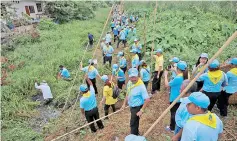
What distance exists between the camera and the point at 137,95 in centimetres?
453

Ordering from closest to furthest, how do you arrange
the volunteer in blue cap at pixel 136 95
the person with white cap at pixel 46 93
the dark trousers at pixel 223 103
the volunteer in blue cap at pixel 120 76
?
the volunteer in blue cap at pixel 136 95 < the dark trousers at pixel 223 103 < the volunteer in blue cap at pixel 120 76 < the person with white cap at pixel 46 93

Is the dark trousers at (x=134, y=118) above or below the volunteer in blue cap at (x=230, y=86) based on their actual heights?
below

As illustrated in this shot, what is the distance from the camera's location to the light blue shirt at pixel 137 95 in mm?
4465

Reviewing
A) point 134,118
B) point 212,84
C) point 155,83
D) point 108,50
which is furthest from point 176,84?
point 108,50

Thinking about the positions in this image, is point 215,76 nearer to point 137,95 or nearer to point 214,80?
point 214,80

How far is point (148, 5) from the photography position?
28875 mm

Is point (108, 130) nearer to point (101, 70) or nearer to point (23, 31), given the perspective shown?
point (101, 70)

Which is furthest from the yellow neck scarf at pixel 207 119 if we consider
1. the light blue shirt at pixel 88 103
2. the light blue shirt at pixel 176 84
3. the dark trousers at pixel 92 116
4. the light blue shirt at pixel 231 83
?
the dark trousers at pixel 92 116

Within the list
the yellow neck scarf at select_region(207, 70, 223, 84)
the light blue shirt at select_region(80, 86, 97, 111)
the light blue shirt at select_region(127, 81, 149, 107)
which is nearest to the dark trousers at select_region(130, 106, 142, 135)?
the light blue shirt at select_region(127, 81, 149, 107)

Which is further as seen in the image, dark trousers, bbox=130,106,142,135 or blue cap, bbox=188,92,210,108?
dark trousers, bbox=130,106,142,135

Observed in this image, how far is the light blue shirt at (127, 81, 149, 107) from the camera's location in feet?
14.6

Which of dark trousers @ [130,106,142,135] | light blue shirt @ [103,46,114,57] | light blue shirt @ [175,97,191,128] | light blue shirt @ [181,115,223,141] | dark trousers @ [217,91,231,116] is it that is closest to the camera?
light blue shirt @ [181,115,223,141]

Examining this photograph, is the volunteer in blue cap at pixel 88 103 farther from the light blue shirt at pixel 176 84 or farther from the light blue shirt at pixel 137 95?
the light blue shirt at pixel 176 84

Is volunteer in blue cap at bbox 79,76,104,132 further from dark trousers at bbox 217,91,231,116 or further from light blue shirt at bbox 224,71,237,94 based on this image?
light blue shirt at bbox 224,71,237,94
